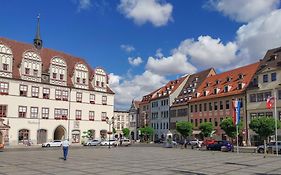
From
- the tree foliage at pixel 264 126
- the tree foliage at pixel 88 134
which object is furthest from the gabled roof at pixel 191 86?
the tree foliage at pixel 264 126

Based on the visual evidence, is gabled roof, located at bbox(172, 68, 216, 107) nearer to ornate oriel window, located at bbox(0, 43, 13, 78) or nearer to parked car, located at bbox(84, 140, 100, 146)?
parked car, located at bbox(84, 140, 100, 146)

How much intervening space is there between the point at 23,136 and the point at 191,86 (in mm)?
42731

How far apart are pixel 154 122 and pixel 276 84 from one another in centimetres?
4779

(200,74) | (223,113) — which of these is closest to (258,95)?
(223,113)

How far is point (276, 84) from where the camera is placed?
57.0m

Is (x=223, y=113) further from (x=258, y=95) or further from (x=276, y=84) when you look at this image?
(x=276, y=84)

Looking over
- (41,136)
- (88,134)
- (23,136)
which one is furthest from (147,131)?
(23,136)

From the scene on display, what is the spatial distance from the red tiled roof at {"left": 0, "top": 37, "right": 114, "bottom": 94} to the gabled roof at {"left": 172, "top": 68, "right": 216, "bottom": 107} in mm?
18629

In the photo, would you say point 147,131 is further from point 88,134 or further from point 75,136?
point 75,136

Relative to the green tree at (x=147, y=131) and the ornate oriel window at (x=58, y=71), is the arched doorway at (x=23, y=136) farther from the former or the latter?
the green tree at (x=147, y=131)

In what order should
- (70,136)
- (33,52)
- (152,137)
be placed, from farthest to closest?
(152,137), (70,136), (33,52)

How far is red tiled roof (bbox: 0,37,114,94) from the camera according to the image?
62838 millimetres

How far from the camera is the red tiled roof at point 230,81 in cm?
6647

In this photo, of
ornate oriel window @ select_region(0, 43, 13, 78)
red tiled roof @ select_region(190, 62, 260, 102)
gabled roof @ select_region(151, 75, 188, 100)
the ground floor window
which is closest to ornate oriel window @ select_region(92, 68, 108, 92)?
the ground floor window
